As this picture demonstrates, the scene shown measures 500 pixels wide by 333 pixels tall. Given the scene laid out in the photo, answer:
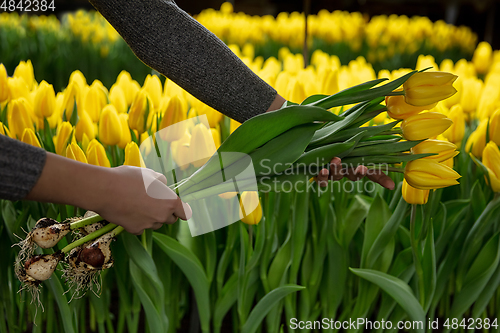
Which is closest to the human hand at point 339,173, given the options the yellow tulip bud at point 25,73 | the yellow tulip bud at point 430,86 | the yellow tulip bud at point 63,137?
the yellow tulip bud at point 430,86

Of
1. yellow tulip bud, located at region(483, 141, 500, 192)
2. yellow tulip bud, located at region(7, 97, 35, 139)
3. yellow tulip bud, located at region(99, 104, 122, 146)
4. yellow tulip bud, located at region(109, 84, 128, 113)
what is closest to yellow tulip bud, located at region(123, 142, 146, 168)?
yellow tulip bud, located at region(99, 104, 122, 146)

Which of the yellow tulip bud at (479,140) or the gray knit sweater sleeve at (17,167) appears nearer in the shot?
the gray knit sweater sleeve at (17,167)

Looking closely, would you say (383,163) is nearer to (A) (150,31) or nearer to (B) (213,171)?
(B) (213,171)

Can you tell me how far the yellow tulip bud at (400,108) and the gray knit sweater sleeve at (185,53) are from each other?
25 centimetres

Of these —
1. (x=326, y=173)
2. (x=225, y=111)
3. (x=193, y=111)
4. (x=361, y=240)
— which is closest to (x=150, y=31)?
(x=225, y=111)

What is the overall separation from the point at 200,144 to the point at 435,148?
1.33ft

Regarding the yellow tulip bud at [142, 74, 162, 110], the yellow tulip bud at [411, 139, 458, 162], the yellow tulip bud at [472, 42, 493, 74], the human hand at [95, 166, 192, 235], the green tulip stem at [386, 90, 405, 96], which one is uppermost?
the yellow tulip bud at [472, 42, 493, 74]

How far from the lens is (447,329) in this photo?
100cm

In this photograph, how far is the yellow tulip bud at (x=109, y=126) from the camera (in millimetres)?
917

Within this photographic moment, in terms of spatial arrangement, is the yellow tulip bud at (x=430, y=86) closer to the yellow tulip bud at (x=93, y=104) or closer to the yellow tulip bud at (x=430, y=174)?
the yellow tulip bud at (x=430, y=174)

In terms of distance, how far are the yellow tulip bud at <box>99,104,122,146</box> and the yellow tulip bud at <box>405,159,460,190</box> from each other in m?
0.58

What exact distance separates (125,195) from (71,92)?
641 mm

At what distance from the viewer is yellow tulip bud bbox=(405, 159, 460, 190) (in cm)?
71

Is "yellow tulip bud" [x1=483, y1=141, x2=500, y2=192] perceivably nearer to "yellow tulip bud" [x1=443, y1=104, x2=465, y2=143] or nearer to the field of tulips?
the field of tulips
